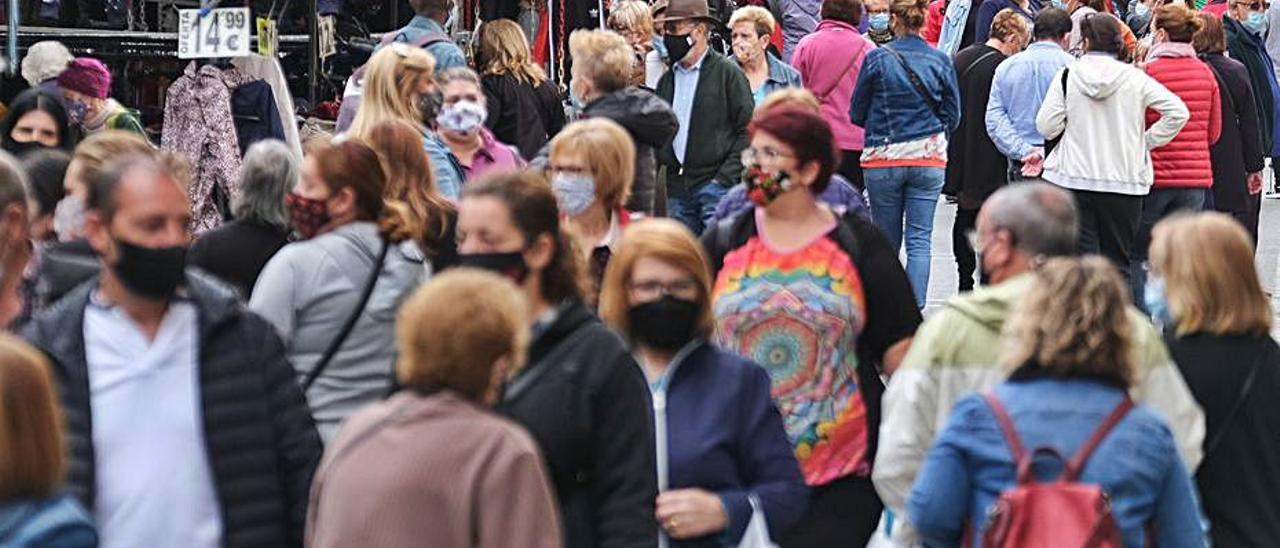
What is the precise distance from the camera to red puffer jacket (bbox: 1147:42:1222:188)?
13.0 meters

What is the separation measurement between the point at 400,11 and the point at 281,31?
152cm

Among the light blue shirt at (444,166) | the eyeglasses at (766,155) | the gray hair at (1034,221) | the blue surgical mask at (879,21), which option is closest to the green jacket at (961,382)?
the gray hair at (1034,221)

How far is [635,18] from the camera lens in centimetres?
1461

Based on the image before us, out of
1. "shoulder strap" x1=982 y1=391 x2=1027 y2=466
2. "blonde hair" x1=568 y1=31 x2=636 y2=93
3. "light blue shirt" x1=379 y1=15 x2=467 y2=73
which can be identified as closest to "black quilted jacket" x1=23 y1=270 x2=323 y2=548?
"shoulder strap" x1=982 y1=391 x2=1027 y2=466

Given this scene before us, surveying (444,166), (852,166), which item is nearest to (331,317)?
(444,166)

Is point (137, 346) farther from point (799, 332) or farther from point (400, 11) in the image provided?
point (400, 11)

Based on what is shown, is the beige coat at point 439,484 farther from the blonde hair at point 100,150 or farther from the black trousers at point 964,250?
the black trousers at point 964,250

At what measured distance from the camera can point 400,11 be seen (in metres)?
17.4

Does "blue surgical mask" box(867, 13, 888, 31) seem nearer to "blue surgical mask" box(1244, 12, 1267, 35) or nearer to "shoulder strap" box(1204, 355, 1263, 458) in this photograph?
"blue surgical mask" box(1244, 12, 1267, 35)

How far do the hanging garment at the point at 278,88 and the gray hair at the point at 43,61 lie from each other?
1.45 meters

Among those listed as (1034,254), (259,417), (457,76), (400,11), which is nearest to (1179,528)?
(1034,254)

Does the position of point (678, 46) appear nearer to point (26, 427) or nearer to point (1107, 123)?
point (1107, 123)

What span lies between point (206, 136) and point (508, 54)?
2.02 metres

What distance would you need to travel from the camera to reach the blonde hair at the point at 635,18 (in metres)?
14.6
